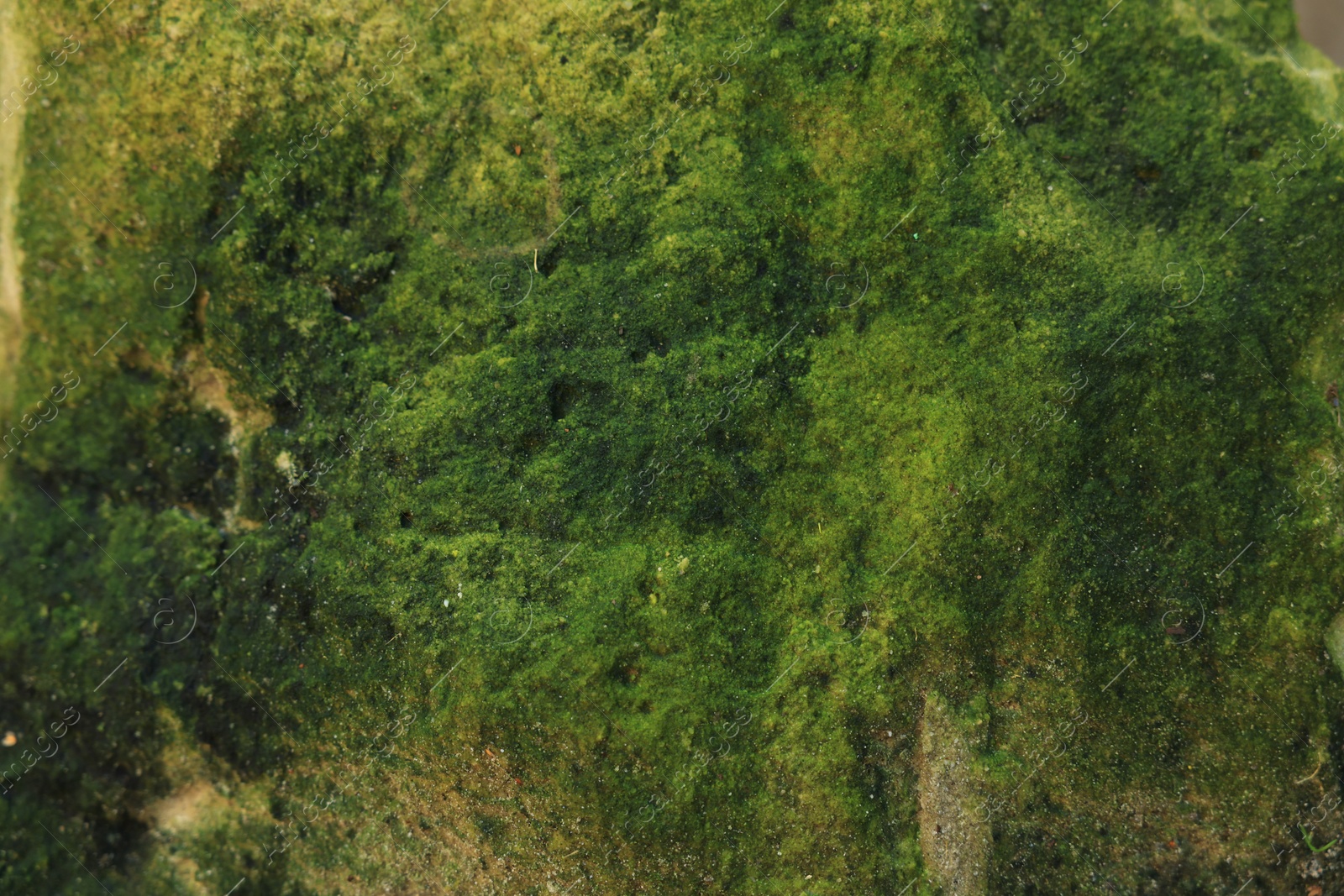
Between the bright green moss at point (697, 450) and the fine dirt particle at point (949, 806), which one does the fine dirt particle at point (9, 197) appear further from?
the fine dirt particle at point (949, 806)

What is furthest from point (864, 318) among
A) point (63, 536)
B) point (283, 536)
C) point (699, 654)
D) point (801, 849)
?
point (63, 536)

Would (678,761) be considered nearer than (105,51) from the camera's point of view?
Yes

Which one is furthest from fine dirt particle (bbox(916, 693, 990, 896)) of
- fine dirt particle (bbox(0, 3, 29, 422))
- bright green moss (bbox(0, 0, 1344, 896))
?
fine dirt particle (bbox(0, 3, 29, 422))

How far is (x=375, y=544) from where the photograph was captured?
7.41m

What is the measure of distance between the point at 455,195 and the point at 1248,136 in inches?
294

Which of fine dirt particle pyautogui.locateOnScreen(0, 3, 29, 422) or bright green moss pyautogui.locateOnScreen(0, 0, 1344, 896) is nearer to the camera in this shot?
bright green moss pyautogui.locateOnScreen(0, 0, 1344, 896)

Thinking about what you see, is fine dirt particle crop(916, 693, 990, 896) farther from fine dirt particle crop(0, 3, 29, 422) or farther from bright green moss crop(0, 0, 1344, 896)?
fine dirt particle crop(0, 3, 29, 422)

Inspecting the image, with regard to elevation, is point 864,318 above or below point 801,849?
above

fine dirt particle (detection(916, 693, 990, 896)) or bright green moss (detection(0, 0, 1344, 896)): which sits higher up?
bright green moss (detection(0, 0, 1344, 896))

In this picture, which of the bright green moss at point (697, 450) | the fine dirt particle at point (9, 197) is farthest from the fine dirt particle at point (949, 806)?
the fine dirt particle at point (9, 197)

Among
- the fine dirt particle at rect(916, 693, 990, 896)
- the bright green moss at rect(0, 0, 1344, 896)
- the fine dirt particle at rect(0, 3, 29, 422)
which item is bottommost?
the fine dirt particle at rect(916, 693, 990, 896)

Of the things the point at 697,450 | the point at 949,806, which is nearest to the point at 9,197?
the point at 697,450

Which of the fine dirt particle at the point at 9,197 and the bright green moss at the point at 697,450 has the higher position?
the fine dirt particle at the point at 9,197

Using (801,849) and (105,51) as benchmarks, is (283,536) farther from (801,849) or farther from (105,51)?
(801,849)
